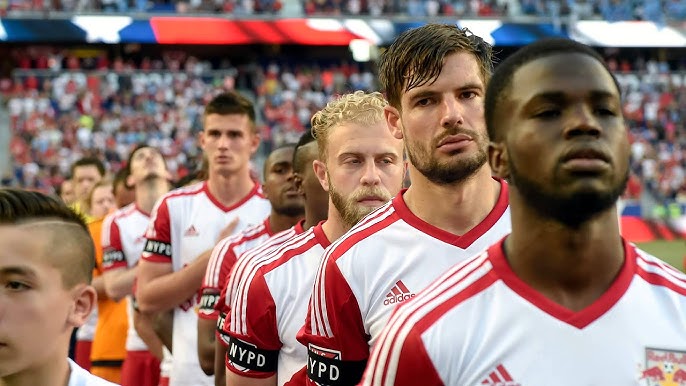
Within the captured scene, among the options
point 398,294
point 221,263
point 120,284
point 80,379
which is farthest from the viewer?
point 120,284

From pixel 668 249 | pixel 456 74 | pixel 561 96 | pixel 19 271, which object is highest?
pixel 456 74

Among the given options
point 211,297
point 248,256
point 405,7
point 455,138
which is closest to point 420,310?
point 455,138

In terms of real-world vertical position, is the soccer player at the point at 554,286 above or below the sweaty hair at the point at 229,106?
below

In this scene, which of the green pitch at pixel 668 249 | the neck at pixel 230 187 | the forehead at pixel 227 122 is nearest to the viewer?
the forehead at pixel 227 122

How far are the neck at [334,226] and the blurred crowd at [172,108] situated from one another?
74.5 feet

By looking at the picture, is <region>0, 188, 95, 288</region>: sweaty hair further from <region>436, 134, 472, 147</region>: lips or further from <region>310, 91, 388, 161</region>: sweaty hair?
<region>310, 91, 388, 161</region>: sweaty hair

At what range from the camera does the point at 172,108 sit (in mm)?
33000

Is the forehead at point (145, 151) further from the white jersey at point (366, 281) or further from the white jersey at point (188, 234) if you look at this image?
the white jersey at point (366, 281)

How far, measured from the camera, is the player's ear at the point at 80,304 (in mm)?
3039

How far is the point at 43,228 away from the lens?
3012 mm

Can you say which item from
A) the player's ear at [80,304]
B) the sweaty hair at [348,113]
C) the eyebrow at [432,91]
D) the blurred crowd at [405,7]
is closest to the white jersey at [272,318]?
the sweaty hair at [348,113]

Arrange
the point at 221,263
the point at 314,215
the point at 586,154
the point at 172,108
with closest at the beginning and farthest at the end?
1. the point at 586,154
2. the point at 314,215
3. the point at 221,263
4. the point at 172,108

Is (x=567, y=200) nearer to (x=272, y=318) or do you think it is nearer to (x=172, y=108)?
(x=272, y=318)

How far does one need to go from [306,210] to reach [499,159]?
253 cm
